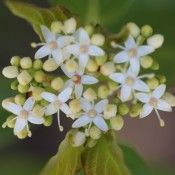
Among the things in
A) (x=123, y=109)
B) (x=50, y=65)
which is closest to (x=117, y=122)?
(x=123, y=109)

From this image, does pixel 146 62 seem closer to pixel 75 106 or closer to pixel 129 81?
pixel 129 81

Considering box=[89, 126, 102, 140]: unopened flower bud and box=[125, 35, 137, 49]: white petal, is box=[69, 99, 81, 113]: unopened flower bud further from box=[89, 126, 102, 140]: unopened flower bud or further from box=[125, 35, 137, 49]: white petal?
box=[125, 35, 137, 49]: white petal

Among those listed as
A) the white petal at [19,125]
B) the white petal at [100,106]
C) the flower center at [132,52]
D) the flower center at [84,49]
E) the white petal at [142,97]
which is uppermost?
the flower center at [132,52]

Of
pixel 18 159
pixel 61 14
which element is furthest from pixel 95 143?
pixel 18 159

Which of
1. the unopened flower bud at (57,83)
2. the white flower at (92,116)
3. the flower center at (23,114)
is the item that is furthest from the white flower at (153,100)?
the flower center at (23,114)

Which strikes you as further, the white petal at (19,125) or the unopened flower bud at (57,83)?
the white petal at (19,125)

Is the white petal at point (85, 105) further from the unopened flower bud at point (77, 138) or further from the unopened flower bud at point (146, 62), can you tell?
the unopened flower bud at point (146, 62)

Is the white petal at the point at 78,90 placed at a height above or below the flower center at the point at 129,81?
below
